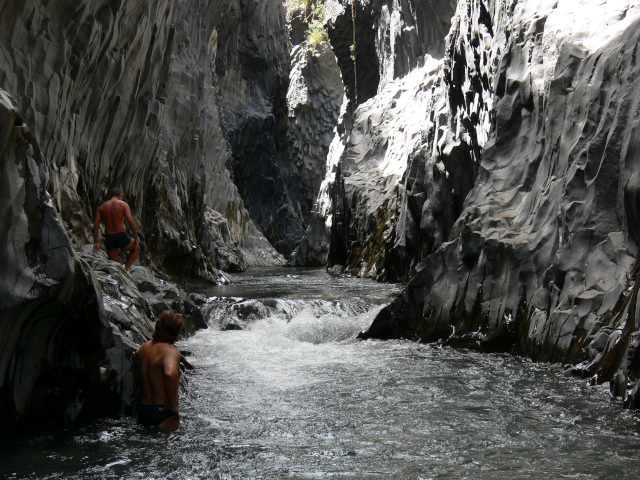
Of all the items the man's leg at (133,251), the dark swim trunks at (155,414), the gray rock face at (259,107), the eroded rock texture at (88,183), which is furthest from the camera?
the gray rock face at (259,107)

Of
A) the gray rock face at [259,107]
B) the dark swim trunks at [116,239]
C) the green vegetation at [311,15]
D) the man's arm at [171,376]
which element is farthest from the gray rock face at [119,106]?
the green vegetation at [311,15]

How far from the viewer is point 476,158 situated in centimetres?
1548

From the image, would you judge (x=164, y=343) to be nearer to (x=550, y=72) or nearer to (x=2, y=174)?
(x=2, y=174)

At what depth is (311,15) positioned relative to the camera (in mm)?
56156

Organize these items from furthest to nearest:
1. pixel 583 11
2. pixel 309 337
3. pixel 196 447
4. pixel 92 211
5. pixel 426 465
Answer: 1. pixel 92 211
2. pixel 309 337
3. pixel 583 11
4. pixel 196 447
5. pixel 426 465

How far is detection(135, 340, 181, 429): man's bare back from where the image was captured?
4863 mm

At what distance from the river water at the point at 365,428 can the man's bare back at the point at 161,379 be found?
0.19 meters

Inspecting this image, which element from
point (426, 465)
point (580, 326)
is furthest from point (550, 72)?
point (426, 465)

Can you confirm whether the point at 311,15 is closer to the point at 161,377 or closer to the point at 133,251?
the point at 133,251

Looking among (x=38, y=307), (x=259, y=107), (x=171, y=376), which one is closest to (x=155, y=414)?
(x=171, y=376)

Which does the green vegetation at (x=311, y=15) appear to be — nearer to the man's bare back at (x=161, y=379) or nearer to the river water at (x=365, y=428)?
the river water at (x=365, y=428)

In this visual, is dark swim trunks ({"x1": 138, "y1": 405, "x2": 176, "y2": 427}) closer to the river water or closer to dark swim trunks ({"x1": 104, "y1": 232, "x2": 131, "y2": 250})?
the river water

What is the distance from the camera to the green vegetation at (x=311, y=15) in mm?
52562

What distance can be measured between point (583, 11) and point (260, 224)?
140 ft
